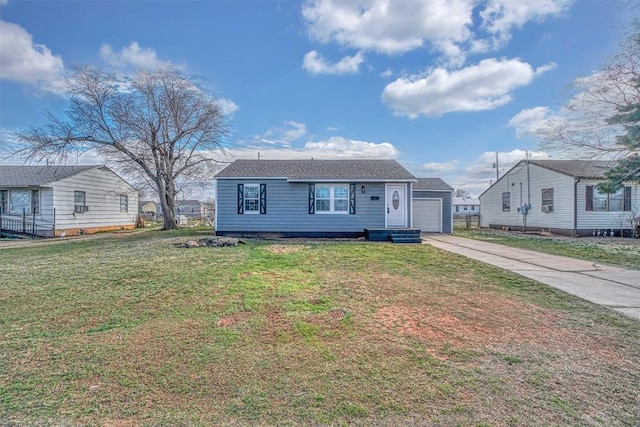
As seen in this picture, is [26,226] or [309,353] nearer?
[309,353]

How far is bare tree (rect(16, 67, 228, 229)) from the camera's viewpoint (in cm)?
1770

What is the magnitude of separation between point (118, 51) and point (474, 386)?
59.1ft

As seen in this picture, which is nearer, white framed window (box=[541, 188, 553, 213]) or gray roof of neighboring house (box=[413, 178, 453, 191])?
white framed window (box=[541, 188, 553, 213])

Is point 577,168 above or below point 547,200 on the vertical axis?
above

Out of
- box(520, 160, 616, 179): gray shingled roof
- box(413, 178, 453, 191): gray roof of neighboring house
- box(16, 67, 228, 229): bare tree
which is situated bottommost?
box(413, 178, 453, 191): gray roof of neighboring house

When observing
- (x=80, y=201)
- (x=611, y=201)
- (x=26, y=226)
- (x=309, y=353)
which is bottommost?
(x=309, y=353)

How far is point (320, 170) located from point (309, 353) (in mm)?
11999

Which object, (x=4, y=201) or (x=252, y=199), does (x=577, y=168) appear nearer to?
(x=252, y=199)

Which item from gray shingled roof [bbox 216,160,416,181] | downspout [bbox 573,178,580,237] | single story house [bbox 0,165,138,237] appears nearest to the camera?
gray shingled roof [bbox 216,160,416,181]

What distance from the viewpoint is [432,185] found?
19.0 metres

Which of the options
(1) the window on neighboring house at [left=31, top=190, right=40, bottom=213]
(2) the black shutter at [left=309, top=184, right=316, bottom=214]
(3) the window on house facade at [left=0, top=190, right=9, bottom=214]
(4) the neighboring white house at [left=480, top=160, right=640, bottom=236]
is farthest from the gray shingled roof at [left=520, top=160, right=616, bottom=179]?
(3) the window on house facade at [left=0, top=190, right=9, bottom=214]

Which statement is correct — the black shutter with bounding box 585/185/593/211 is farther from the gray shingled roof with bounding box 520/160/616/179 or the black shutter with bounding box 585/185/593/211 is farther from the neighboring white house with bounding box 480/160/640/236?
the gray shingled roof with bounding box 520/160/616/179

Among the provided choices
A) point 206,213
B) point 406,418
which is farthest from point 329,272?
point 206,213

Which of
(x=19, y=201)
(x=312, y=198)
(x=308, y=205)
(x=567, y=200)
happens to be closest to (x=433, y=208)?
(x=567, y=200)
